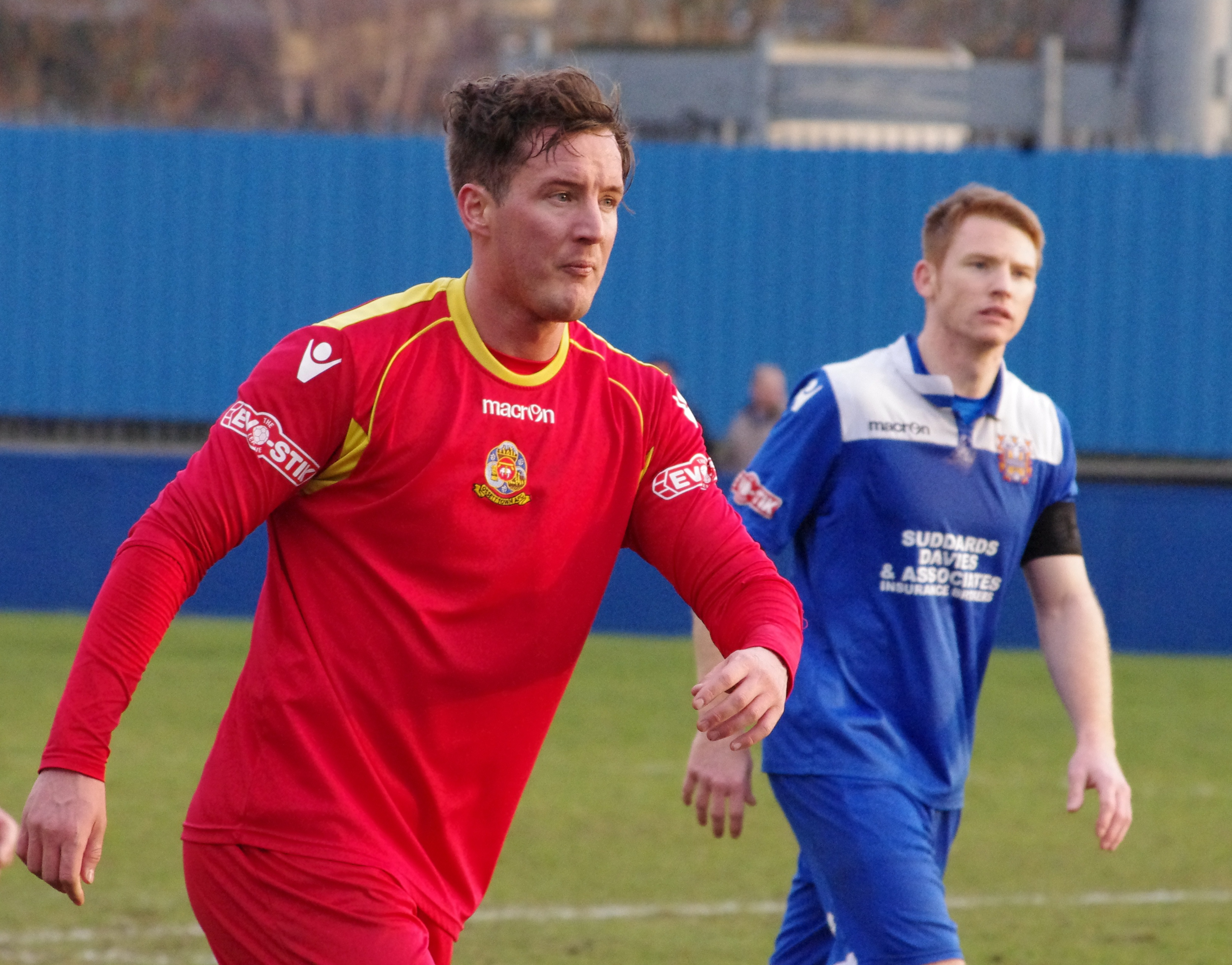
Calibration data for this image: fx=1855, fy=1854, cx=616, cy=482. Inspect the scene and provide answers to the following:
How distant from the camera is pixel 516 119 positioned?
10.5ft

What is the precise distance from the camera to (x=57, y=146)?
15.1 meters

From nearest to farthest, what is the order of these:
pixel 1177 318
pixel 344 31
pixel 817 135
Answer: pixel 1177 318
pixel 817 135
pixel 344 31

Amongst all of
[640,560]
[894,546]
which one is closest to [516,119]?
[894,546]

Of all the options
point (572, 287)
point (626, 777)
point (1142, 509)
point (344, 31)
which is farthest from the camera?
point (344, 31)

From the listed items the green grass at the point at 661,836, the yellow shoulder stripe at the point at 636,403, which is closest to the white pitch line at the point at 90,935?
the green grass at the point at 661,836

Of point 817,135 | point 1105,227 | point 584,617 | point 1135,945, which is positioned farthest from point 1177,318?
point 584,617

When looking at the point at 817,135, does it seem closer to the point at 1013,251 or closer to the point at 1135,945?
the point at 1135,945

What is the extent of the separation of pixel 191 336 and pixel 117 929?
9.32 metres

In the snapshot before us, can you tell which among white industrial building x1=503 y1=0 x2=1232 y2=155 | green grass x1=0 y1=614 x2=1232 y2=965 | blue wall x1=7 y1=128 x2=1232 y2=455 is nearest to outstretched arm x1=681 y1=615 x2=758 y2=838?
green grass x1=0 y1=614 x2=1232 y2=965

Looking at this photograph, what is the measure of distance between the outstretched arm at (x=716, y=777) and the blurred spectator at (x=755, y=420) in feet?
31.3

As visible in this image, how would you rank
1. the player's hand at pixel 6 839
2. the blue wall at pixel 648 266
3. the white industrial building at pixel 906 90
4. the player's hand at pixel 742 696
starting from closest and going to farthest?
the player's hand at pixel 6 839
the player's hand at pixel 742 696
the blue wall at pixel 648 266
the white industrial building at pixel 906 90

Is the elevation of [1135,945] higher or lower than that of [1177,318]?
lower

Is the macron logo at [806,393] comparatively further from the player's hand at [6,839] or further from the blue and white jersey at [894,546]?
the player's hand at [6,839]

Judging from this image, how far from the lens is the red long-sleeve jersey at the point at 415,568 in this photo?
3.11 m
